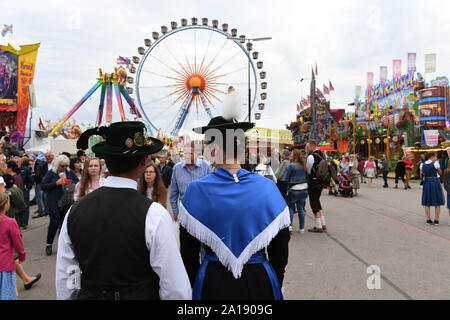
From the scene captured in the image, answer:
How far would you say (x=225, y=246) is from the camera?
191 centimetres

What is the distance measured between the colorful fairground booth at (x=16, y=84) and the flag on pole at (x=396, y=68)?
41.6m

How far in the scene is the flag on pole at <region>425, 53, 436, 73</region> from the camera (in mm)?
34966

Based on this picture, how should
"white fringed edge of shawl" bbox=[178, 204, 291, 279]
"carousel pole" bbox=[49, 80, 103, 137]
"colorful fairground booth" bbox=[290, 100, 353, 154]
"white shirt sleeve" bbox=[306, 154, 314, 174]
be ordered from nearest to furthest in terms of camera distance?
"white fringed edge of shawl" bbox=[178, 204, 291, 279], "white shirt sleeve" bbox=[306, 154, 314, 174], "carousel pole" bbox=[49, 80, 103, 137], "colorful fairground booth" bbox=[290, 100, 353, 154]

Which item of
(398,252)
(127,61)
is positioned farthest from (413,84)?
(398,252)

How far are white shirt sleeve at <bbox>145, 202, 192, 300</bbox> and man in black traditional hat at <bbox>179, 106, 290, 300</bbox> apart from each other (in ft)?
1.17

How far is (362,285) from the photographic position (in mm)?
4055

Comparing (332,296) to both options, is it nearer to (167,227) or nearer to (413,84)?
(167,227)

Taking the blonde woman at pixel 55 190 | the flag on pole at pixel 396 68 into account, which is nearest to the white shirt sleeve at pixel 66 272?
the blonde woman at pixel 55 190

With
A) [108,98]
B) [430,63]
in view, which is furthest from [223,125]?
[430,63]

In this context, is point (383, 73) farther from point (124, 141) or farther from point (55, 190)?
point (124, 141)

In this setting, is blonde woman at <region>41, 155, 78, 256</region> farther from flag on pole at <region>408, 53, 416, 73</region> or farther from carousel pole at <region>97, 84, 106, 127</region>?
flag on pole at <region>408, 53, 416, 73</region>

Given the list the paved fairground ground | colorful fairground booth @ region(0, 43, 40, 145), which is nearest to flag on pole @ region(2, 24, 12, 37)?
colorful fairground booth @ region(0, 43, 40, 145)

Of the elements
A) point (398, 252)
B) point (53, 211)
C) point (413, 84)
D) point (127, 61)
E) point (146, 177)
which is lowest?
point (398, 252)
